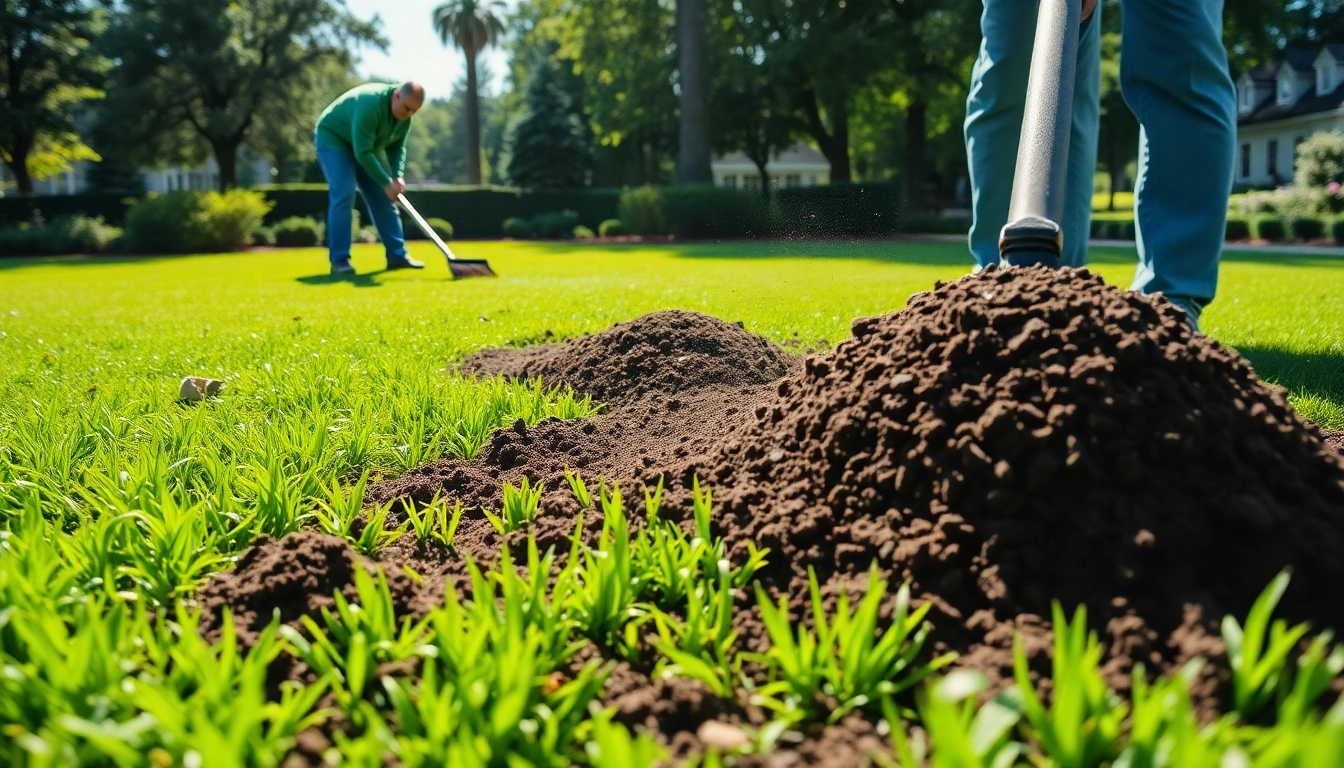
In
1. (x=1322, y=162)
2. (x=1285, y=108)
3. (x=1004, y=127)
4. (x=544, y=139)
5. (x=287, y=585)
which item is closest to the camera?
(x=287, y=585)

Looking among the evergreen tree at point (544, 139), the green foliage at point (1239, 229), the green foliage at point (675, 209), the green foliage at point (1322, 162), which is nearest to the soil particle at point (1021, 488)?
the green foliage at point (675, 209)

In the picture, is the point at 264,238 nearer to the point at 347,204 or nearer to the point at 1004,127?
the point at 347,204

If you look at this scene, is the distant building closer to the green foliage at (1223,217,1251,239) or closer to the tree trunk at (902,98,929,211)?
the tree trunk at (902,98,929,211)

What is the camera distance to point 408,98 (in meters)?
9.88

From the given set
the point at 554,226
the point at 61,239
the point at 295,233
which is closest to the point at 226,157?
the point at 61,239

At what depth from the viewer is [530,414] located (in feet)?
9.92

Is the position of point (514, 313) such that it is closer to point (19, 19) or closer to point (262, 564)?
point (262, 564)

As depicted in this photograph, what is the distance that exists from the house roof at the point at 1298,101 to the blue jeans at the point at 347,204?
38.4 metres

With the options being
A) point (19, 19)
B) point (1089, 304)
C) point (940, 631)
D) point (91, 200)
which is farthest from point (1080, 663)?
point (19, 19)

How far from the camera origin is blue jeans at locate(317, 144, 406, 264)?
1052 centimetres

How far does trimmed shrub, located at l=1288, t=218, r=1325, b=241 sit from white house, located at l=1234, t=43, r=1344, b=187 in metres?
16.7

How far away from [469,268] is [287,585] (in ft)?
29.1

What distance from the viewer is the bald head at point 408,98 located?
32.2 feet

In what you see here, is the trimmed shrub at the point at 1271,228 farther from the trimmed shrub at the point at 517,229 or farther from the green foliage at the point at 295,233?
the green foliage at the point at 295,233
